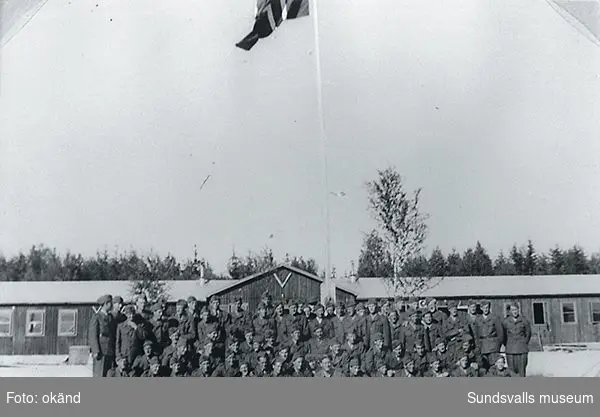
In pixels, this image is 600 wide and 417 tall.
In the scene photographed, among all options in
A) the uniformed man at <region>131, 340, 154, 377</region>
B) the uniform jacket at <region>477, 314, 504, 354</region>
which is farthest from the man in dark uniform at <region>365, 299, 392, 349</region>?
the uniformed man at <region>131, 340, 154, 377</region>

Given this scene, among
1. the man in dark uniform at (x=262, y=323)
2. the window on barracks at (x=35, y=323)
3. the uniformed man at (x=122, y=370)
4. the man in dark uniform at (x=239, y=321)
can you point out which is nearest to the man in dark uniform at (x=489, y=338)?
the man in dark uniform at (x=262, y=323)

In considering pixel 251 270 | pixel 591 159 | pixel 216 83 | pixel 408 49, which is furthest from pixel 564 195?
pixel 216 83

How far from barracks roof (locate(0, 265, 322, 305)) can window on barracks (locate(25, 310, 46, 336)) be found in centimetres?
10

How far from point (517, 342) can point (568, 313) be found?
0.65m

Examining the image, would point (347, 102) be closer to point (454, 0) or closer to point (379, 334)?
point (454, 0)

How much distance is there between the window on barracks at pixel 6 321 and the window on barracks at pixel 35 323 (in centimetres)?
14

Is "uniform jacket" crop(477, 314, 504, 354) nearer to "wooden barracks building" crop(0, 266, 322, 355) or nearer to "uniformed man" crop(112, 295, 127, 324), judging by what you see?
"wooden barracks building" crop(0, 266, 322, 355)

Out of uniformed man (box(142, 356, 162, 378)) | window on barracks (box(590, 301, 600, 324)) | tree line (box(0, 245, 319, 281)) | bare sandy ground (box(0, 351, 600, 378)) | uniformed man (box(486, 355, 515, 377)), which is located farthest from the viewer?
window on barracks (box(590, 301, 600, 324))

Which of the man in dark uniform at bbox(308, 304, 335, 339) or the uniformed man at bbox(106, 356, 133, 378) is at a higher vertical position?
the man in dark uniform at bbox(308, 304, 335, 339)

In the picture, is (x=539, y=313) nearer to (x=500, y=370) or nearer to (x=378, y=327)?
(x=500, y=370)

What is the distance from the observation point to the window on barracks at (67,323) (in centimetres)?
522

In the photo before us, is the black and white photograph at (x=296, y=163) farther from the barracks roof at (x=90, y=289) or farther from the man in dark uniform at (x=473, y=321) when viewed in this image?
the man in dark uniform at (x=473, y=321)

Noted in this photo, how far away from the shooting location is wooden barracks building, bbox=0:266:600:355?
525cm

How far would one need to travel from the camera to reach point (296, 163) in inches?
215
